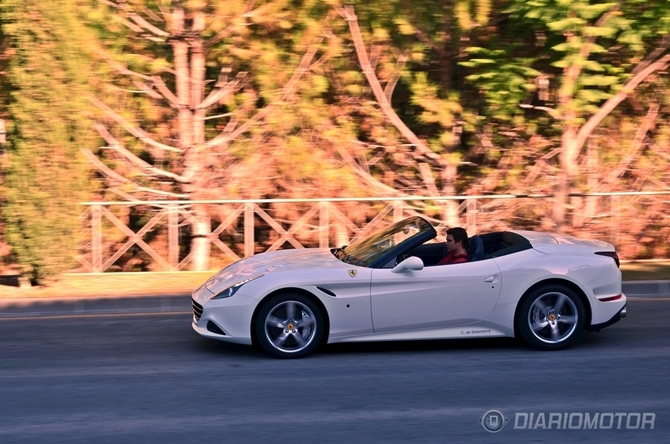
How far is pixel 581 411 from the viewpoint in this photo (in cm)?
628

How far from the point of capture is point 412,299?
25.9 ft

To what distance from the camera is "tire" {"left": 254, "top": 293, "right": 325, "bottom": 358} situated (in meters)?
7.84

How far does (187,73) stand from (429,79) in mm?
4419

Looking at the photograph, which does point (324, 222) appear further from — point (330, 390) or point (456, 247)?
point (330, 390)

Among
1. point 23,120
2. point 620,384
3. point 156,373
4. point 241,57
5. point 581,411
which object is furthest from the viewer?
point 241,57

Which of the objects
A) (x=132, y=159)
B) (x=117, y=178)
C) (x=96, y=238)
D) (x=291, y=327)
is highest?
(x=132, y=159)

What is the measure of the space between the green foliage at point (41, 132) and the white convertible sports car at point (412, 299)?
4375mm

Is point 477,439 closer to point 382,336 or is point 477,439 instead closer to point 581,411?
point 581,411

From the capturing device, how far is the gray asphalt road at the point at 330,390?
5.92 m

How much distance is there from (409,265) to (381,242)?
76 cm

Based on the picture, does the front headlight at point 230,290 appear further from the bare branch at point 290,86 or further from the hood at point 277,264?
the bare branch at point 290,86

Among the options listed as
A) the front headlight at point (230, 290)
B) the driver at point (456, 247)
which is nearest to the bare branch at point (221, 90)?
the front headlight at point (230, 290)

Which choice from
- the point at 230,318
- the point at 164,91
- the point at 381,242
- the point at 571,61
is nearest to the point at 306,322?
the point at 230,318

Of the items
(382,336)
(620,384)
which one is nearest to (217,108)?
(382,336)
